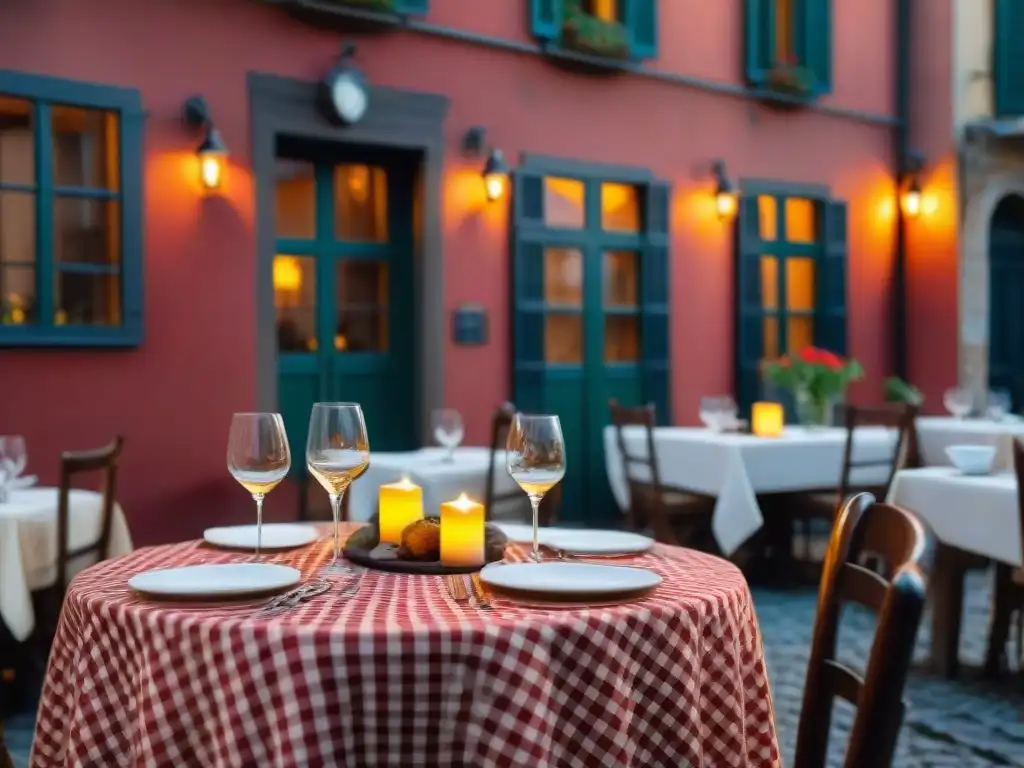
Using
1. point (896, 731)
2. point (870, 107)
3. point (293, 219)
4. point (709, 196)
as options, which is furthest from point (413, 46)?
point (896, 731)

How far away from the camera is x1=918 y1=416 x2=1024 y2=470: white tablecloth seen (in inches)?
230

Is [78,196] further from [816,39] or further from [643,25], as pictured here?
[816,39]

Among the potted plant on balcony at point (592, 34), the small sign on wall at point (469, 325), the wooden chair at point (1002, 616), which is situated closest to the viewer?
the wooden chair at point (1002, 616)

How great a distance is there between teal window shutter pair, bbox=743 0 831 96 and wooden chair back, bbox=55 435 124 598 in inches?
234

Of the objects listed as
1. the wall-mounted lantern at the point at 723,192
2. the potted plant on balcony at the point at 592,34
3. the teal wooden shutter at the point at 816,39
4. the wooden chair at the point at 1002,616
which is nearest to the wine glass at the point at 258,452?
the wooden chair at the point at 1002,616

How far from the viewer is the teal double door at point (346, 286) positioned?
6270 millimetres

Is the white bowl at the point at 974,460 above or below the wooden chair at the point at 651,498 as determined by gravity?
above

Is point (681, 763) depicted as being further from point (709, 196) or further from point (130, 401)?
point (709, 196)

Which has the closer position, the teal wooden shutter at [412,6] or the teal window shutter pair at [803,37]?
the teal wooden shutter at [412,6]

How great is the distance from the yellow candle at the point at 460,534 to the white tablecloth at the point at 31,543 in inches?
76.4

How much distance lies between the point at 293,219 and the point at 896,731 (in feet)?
18.1

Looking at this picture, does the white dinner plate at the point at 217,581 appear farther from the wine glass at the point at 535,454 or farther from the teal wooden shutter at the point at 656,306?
the teal wooden shutter at the point at 656,306

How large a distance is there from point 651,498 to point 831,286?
3602 millimetres

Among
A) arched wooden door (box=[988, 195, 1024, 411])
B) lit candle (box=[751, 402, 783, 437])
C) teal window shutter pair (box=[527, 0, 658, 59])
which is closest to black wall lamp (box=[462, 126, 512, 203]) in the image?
teal window shutter pair (box=[527, 0, 658, 59])
